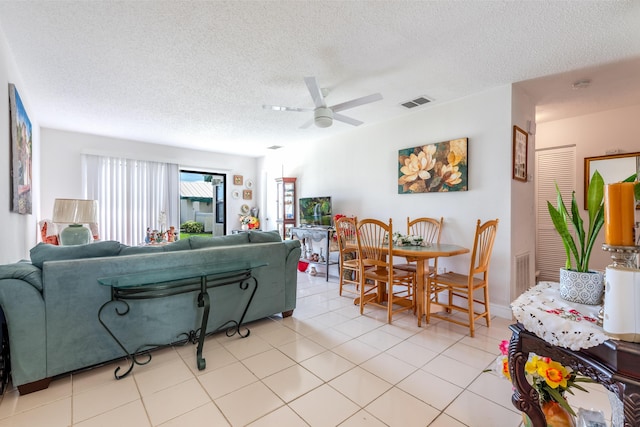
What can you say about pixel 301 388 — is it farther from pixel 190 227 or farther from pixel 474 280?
pixel 190 227

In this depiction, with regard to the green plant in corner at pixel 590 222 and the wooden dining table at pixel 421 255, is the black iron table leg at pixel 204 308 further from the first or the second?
the green plant in corner at pixel 590 222

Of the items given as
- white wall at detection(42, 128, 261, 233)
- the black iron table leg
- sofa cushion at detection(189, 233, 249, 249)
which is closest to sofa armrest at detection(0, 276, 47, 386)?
the black iron table leg

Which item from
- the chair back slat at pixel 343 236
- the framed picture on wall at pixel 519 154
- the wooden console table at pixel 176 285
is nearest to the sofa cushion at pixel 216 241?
the wooden console table at pixel 176 285

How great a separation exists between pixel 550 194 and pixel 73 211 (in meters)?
6.15

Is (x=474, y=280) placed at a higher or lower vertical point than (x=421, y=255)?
lower

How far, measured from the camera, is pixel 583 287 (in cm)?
110

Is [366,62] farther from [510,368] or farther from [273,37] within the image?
[510,368]

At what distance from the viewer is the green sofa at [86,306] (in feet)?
5.55

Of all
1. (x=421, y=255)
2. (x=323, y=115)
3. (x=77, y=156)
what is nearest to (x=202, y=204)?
(x=77, y=156)

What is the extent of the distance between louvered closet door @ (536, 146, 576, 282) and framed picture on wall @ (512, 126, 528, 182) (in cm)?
126

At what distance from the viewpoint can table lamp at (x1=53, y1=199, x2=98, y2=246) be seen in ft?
10.0

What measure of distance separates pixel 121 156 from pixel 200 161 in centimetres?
141

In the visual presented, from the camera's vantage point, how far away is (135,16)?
6.40 feet

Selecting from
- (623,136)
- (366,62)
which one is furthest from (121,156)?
(623,136)
